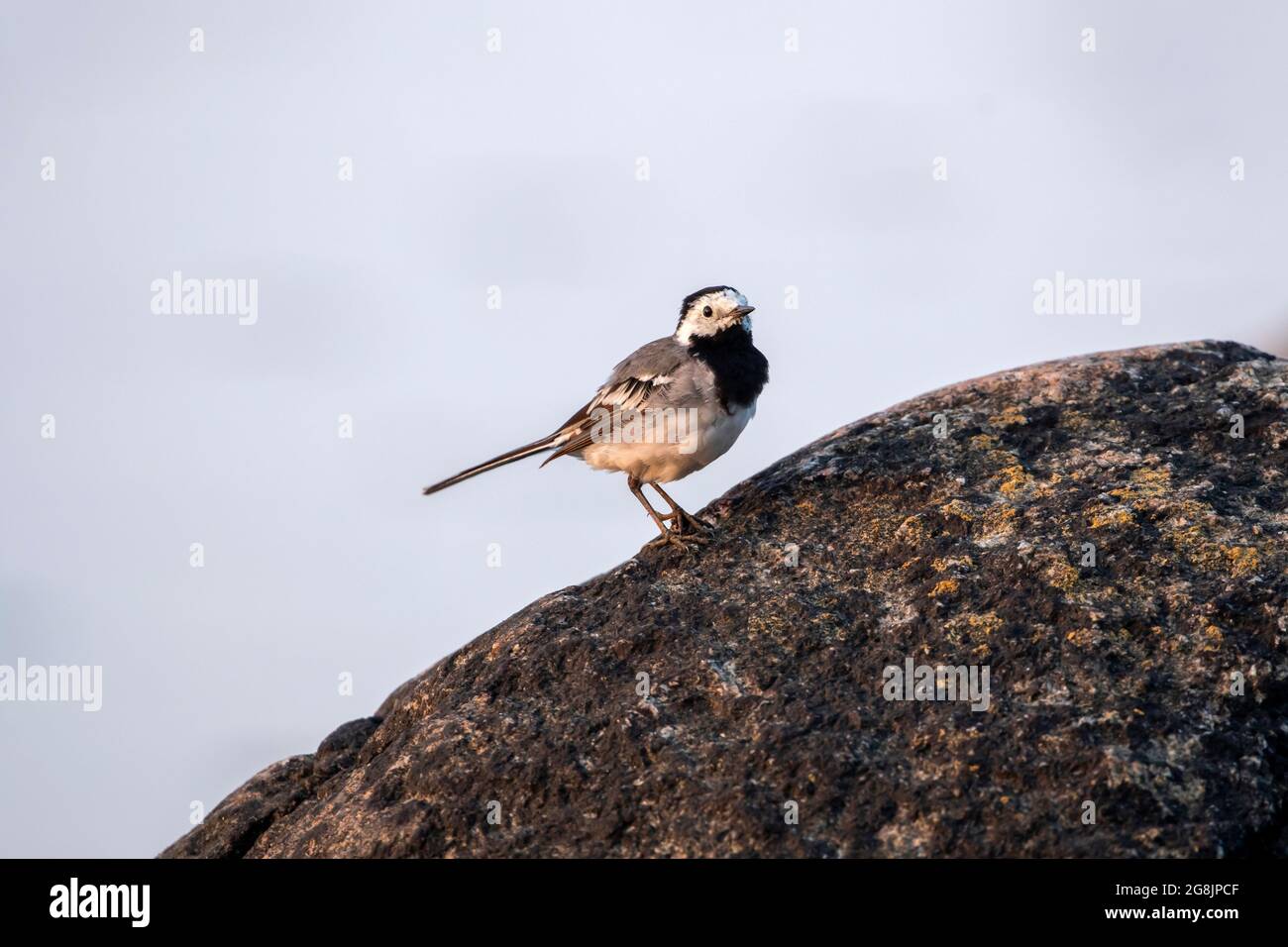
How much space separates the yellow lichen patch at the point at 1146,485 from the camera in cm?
629

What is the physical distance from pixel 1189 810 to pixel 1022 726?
0.65m

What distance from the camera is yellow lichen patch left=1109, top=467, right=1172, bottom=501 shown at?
6.29 m

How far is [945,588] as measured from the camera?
5.85m

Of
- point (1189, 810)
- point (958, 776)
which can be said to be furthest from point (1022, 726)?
point (1189, 810)

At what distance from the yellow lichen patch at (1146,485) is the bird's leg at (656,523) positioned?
85.3 inches

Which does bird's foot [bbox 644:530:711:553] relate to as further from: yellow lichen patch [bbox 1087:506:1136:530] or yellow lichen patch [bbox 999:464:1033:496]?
yellow lichen patch [bbox 1087:506:1136:530]

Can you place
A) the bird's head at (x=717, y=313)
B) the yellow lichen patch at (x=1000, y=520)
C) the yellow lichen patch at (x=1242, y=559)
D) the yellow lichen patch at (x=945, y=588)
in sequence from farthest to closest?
the bird's head at (x=717, y=313) < the yellow lichen patch at (x=1000, y=520) < the yellow lichen patch at (x=945, y=588) < the yellow lichen patch at (x=1242, y=559)

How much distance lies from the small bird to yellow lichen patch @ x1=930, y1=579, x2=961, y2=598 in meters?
2.21

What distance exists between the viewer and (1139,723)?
499cm

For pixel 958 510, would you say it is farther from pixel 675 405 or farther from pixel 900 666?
pixel 675 405

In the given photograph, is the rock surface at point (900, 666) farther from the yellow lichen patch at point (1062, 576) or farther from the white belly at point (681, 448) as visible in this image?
the white belly at point (681, 448)

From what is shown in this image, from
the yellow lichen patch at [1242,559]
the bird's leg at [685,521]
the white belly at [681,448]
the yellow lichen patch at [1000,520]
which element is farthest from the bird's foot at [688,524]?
the yellow lichen patch at [1242,559]
